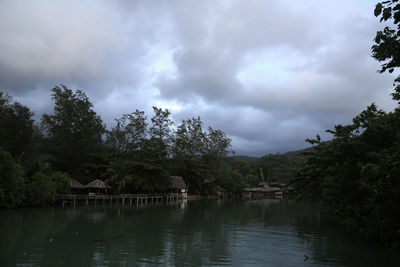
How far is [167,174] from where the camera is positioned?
148 ft

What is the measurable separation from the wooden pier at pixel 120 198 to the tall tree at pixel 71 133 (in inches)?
188

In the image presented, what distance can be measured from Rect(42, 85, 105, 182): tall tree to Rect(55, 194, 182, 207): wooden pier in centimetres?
476

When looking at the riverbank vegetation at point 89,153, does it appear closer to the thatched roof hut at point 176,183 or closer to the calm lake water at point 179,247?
the thatched roof hut at point 176,183

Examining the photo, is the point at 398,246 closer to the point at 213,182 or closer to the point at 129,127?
→ the point at 129,127

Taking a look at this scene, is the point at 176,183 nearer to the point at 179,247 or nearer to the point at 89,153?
the point at 89,153

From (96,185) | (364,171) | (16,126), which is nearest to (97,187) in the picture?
(96,185)

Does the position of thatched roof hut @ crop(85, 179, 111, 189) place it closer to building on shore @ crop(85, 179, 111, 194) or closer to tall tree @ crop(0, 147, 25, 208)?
building on shore @ crop(85, 179, 111, 194)

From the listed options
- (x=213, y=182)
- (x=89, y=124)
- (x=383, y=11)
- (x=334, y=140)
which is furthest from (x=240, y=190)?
(x=383, y=11)

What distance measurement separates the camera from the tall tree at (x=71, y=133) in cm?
3969

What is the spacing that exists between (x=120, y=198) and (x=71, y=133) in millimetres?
11123

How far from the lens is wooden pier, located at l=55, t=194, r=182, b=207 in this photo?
110 ft

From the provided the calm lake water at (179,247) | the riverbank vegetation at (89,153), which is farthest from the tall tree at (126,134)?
the calm lake water at (179,247)

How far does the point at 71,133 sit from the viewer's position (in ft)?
132

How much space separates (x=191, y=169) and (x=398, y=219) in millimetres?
45566
